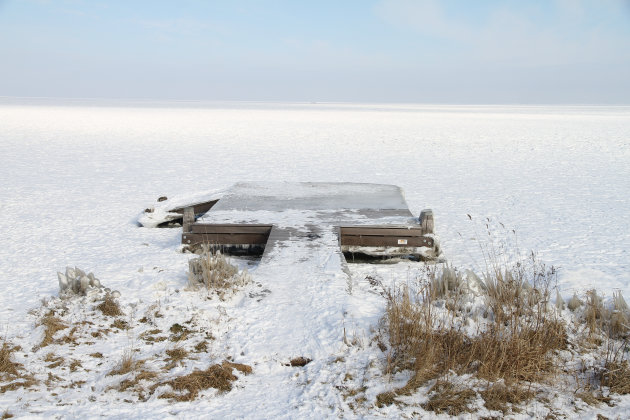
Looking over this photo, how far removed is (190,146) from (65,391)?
16.1 m

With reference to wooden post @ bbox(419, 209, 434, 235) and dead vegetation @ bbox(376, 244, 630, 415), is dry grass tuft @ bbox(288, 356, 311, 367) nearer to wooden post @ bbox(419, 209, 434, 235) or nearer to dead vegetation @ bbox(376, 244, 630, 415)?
dead vegetation @ bbox(376, 244, 630, 415)

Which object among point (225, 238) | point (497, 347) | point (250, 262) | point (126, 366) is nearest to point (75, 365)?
point (126, 366)

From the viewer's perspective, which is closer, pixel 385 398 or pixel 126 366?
pixel 385 398

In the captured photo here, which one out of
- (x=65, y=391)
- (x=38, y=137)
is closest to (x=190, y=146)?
(x=38, y=137)

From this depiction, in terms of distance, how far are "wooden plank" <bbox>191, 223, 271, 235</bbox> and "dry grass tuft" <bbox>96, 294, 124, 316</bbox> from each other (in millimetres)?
2044

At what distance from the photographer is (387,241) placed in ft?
19.8

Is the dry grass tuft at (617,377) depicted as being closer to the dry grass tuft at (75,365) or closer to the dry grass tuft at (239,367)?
the dry grass tuft at (239,367)

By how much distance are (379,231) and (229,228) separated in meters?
1.75

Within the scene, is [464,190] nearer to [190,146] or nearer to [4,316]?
[4,316]

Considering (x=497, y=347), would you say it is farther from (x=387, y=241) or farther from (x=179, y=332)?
(x=387, y=241)

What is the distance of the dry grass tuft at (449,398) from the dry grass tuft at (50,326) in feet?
8.32

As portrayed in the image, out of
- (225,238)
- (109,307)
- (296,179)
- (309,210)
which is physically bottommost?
(109,307)

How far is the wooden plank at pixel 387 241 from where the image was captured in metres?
5.95

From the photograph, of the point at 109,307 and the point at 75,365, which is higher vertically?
the point at 109,307
